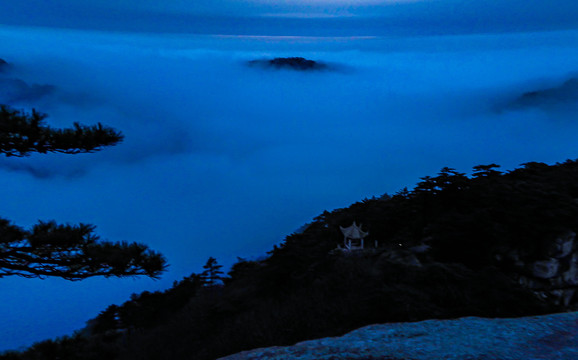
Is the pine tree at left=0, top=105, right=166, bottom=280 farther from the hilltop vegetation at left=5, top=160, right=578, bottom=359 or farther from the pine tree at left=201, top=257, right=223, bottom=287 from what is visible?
the pine tree at left=201, top=257, right=223, bottom=287

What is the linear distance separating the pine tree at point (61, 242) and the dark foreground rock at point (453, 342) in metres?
2.26

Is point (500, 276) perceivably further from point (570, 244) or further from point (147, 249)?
point (147, 249)

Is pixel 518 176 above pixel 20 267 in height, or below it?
above

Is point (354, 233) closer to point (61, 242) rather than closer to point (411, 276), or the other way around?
point (411, 276)

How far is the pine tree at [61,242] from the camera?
19.8 ft

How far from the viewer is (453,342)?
510cm

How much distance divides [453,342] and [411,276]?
2555 millimetres

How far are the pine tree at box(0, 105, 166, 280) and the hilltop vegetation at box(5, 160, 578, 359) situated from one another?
1506 millimetres

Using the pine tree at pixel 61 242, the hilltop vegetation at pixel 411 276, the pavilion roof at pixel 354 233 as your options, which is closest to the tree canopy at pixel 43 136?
the pine tree at pixel 61 242

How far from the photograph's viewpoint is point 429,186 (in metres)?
12.1

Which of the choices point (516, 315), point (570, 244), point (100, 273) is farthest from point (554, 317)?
point (100, 273)

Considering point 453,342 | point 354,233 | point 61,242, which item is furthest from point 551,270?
point 61,242

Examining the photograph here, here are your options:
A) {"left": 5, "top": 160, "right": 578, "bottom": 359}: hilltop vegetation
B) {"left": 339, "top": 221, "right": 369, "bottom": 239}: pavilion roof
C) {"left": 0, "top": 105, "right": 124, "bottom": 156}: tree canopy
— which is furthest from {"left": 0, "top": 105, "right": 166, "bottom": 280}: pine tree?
→ {"left": 339, "top": 221, "right": 369, "bottom": 239}: pavilion roof

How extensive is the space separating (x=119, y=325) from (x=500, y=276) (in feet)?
45.7
